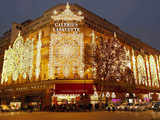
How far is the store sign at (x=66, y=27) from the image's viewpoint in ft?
107

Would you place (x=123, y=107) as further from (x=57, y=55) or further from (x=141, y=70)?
(x=141, y=70)

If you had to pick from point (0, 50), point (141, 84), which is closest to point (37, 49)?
point (0, 50)

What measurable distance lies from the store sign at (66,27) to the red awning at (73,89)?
34.9ft

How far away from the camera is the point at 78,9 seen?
34.6 m

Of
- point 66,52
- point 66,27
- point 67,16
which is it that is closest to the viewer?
point 66,52

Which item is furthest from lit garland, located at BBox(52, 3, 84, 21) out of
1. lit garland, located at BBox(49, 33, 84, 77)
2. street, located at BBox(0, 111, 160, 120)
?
street, located at BBox(0, 111, 160, 120)

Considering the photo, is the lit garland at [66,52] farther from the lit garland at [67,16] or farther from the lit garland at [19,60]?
the lit garland at [19,60]

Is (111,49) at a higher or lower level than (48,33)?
lower

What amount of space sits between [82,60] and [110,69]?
5.40m

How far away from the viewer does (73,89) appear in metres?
28.9

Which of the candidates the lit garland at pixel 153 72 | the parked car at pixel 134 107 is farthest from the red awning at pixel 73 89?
the lit garland at pixel 153 72

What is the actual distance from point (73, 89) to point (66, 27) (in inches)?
471

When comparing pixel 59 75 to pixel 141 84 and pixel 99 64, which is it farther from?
pixel 141 84

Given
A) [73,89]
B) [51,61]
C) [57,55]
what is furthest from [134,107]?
[51,61]
